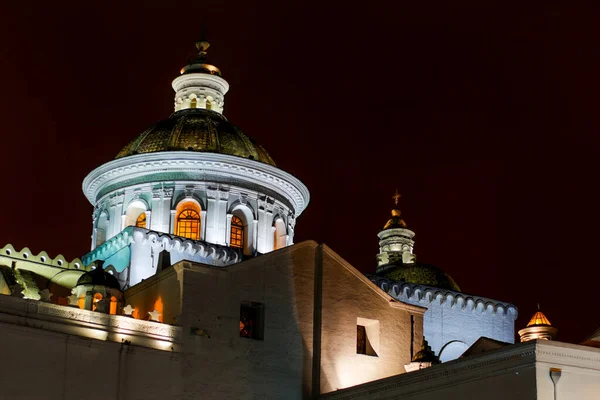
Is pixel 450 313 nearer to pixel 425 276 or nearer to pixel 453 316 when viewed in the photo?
pixel 453 316

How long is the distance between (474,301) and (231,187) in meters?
13.0

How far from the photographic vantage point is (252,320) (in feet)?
113

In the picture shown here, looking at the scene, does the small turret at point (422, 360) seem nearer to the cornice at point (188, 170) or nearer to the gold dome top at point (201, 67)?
the cornice at point (188, 170)

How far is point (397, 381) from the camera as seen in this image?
3070cm

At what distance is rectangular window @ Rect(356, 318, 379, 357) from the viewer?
36562 mm

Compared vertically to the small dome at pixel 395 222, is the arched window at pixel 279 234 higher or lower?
lower

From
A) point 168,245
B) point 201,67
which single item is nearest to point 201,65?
point 201,67

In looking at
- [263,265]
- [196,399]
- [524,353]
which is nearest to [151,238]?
[263,265]

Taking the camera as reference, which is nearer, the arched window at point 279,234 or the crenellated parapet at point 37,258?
the crenellated parapet at point 37,258

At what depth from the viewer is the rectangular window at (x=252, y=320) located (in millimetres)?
34125

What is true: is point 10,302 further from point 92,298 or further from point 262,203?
point 262,203

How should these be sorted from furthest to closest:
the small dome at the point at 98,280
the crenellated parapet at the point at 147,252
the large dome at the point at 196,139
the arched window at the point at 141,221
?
the large dome at the point at 196,139, the arched window at the point at 141,221, the crenellated parapet at the point at 147,252, the small dome at the point at 98,280

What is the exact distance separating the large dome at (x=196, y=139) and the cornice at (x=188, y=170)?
21.2 inches

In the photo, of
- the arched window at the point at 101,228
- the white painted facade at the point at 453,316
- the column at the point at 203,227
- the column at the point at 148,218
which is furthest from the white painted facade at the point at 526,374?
the arched window at the point at 101,228
